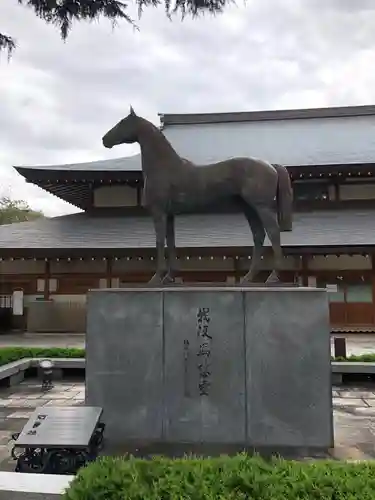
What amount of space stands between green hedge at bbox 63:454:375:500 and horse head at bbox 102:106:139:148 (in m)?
3.68

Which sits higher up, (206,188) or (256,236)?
(206,188)

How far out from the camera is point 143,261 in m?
16.7

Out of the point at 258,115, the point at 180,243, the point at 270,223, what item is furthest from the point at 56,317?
the point at 258,115

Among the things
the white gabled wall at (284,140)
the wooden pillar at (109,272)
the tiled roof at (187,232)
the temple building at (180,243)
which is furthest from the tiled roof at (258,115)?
the wooden pillar at (109,272)

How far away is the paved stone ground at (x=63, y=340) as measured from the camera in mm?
13086

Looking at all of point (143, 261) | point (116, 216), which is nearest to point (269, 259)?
point (143, 261)

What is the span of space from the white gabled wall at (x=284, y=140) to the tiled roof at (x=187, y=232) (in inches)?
102

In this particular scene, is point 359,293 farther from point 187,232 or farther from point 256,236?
point 256,236

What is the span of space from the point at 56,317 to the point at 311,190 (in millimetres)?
11231

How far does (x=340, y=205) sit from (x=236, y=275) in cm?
541

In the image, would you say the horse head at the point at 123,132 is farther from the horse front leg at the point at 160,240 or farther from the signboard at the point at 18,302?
the signboard at the point at 18,302

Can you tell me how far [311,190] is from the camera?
18.3 meters

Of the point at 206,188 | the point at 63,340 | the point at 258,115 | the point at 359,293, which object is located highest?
the point at 258,115

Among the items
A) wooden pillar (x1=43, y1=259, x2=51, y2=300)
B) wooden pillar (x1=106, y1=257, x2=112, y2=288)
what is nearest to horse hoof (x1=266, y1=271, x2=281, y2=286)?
wooden pillar (x1=106, y1=257, x2=112, y2=288)
